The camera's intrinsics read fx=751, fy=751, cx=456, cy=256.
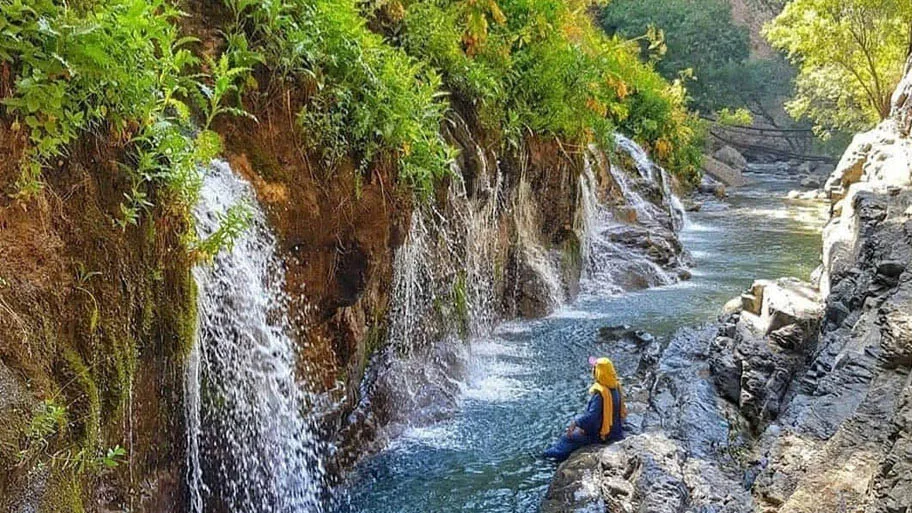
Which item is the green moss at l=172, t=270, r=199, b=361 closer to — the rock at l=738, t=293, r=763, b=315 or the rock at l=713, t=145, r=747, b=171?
the rock at l=738, t=293, r=763, b=315

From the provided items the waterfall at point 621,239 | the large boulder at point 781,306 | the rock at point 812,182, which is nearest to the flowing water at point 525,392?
the waterfall at point 621,239

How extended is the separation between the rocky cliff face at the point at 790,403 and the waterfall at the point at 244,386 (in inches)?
82.4

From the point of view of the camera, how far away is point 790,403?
5762 millimetres

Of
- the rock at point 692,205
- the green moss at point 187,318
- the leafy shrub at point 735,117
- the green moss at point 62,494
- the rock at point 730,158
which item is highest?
the leafy shrub at point 735,117

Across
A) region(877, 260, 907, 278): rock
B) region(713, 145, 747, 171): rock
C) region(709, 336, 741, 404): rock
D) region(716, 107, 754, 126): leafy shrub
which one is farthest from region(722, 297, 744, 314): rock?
region(713, 145, 747, 171): rock

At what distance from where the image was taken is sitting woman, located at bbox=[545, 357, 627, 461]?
6.86 meters

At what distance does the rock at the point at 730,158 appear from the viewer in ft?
122

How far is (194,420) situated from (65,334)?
125 centimetres

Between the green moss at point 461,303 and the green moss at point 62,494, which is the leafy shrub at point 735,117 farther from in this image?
the green moss at point 62,494

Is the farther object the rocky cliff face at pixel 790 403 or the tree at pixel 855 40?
the tree at pixel 855 40

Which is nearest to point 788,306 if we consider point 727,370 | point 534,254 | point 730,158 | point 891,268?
point 727,370

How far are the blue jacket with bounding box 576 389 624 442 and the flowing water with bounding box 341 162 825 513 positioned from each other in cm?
48

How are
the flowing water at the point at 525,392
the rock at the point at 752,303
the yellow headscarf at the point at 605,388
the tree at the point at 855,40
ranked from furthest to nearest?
1. the tree at the point at 855,40
2. the rock at the point at 752,303
3. the yellow headscarf at the point at 605,388
4. the flowing water at the point at 525,392

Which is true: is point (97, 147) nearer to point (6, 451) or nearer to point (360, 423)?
point (6, 451)
